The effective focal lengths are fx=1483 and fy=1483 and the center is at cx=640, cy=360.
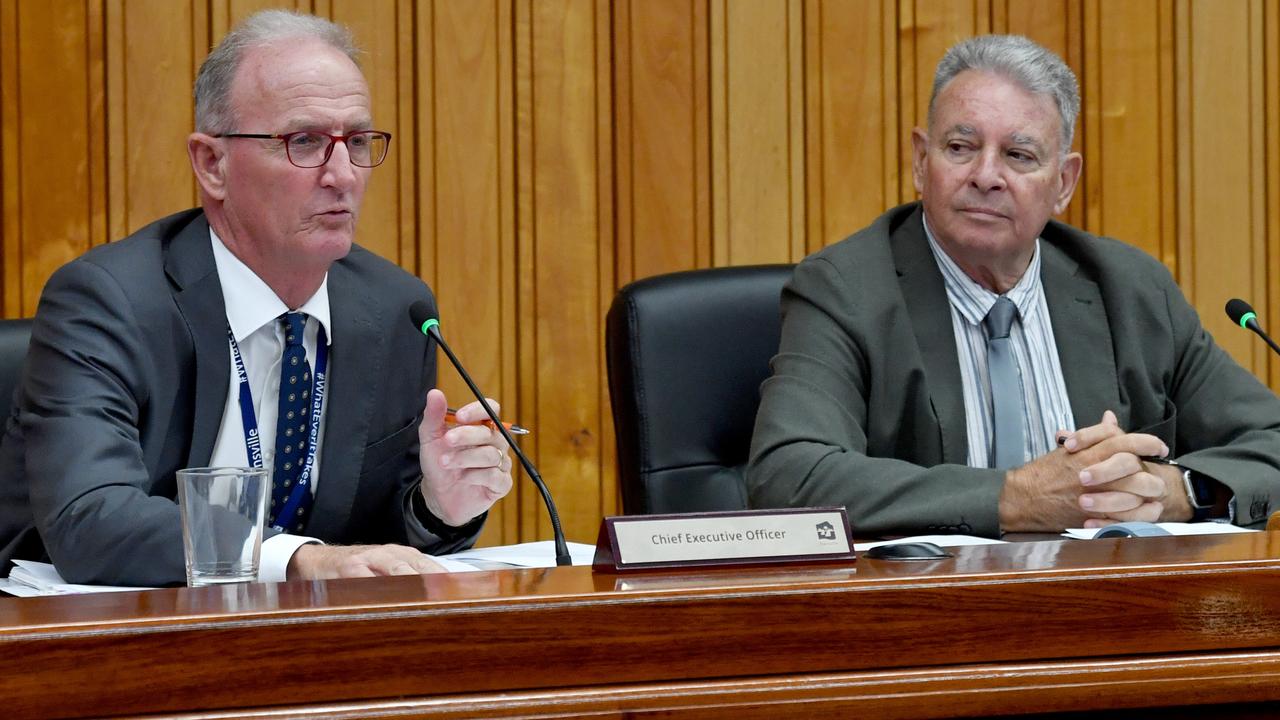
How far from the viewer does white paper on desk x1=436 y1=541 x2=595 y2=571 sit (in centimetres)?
167

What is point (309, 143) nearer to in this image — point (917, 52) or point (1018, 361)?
point (1018, 361)

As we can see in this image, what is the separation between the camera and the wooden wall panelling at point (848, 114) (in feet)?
11.1

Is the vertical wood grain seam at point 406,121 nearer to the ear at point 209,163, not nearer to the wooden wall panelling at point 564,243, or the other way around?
the wooden wall panelling at point 564,243

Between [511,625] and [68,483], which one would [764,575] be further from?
[68,483]

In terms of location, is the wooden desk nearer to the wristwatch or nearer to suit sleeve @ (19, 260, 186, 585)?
suit sleeve @ (19, 260, 186, 585)

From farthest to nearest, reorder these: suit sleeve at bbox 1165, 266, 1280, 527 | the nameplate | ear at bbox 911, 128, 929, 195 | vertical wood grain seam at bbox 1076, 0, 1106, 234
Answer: vertical wood grain seam at bbox 1076, 0, 1106, 234, ear at bbox 911, 128, 929, 195, suit sleeve at bbox 1165, 266, 1280, 527, the nameplate

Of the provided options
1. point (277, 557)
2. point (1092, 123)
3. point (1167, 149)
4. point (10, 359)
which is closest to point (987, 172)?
point (1092, 123)

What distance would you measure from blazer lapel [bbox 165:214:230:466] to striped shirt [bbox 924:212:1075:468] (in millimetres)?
1158

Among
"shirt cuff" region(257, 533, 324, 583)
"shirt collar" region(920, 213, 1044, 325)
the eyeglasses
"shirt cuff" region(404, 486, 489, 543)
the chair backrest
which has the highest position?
the eyeglasses

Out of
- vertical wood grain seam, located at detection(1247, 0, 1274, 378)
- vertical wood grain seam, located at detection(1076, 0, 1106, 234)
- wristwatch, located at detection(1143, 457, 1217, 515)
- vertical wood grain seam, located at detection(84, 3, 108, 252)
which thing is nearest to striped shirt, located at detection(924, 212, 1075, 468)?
wristwatch, located at detection(1143, 457, 1217, 515)

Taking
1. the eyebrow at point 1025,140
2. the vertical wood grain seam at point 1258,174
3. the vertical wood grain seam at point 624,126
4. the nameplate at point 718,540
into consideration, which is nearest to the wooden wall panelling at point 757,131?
the vertical wood grain seam at point 624,126

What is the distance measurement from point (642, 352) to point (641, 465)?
0.60ft

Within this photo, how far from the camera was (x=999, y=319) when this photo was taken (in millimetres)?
2459

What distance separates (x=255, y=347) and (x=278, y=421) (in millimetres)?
121
